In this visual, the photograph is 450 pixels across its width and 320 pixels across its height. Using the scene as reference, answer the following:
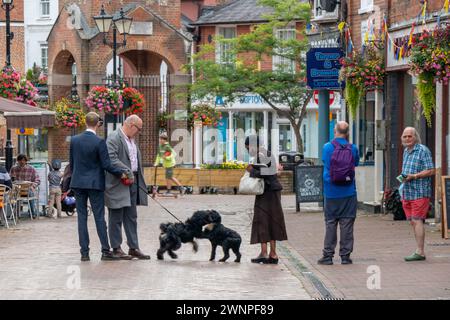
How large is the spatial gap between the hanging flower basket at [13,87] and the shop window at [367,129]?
27.9 feet

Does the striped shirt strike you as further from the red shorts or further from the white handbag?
the white handbag

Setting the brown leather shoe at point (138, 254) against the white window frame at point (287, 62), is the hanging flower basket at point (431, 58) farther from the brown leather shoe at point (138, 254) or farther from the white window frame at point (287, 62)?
the white window frame at point (287, 62)

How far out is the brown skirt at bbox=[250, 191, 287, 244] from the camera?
52.5 feet

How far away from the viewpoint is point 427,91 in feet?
67.4

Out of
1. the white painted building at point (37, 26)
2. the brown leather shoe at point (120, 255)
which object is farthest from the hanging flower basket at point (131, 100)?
the white painted building at point (37, 26)

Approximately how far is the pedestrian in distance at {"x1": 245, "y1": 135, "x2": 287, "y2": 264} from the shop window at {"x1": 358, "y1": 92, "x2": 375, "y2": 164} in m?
11.5

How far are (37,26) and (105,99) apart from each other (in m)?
34.7

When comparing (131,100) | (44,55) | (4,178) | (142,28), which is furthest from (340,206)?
(44,55)

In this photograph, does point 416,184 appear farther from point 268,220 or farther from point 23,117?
point 23,117

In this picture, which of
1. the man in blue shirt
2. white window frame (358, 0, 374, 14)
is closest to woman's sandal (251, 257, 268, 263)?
the man in blue shirt

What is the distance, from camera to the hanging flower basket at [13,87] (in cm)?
2984

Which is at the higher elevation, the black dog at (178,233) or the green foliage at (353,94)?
the green foliage at (353,94)

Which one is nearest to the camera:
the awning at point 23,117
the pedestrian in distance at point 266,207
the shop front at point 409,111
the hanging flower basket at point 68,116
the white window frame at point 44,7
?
the pedestrian in distance at point 266,207

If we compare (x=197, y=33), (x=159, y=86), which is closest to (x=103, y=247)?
(x=159, y=86)
